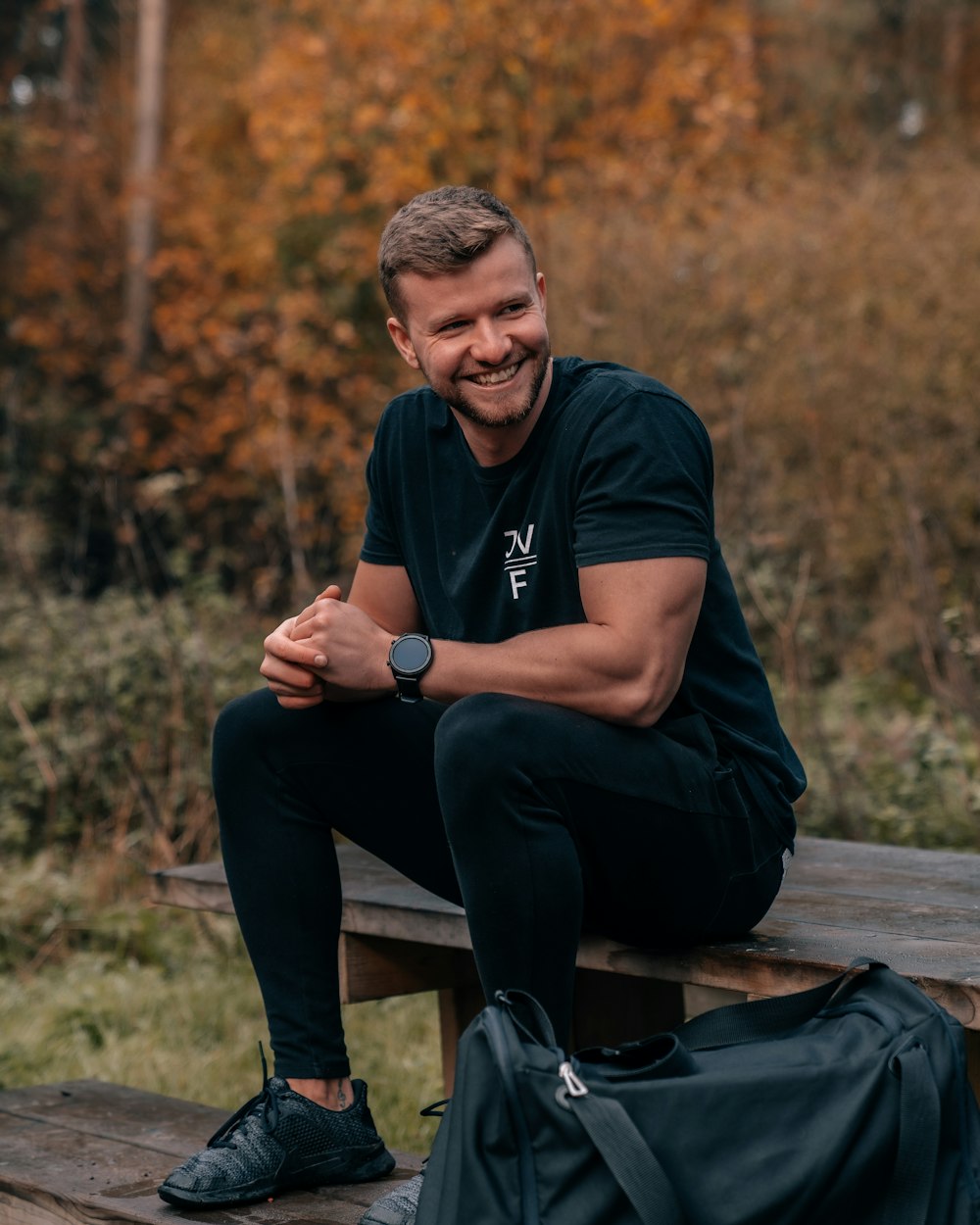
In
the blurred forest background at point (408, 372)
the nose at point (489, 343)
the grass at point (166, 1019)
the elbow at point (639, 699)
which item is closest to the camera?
the elbow at point (639, 699)

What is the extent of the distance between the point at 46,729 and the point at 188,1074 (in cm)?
217

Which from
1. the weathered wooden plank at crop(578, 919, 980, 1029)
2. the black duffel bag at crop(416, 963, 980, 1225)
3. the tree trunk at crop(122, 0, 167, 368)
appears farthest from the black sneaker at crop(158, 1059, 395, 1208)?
the tree trunk at crop(122, 0, 167, 368)

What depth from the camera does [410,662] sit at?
8.20 feet

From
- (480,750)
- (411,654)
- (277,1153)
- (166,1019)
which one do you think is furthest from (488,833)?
(166,1019)

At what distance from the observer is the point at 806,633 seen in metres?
5.59

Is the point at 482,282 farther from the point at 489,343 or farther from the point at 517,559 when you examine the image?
the point at 517,559

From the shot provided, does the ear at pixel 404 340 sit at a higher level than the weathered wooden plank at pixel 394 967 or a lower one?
higher

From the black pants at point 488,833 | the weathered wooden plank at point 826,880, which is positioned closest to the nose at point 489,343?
the black pants at point 488,833

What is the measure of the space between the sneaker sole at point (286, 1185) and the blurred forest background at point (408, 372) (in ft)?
4.57

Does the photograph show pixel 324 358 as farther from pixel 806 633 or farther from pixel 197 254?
pixel 806 633

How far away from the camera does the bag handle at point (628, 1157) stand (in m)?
1.79

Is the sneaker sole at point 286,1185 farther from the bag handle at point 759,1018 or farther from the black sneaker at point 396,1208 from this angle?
the bag handle at point 759,1018

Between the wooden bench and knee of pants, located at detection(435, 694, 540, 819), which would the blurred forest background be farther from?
knee of pants, located at detection(435, 694, 540, 819)

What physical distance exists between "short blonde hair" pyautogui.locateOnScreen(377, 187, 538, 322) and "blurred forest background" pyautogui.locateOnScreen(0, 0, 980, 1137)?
176 centimetres
